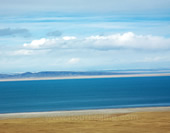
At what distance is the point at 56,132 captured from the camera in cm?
2309

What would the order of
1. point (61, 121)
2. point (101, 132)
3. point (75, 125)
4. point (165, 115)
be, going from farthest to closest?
point (165, 115) → point (61, 121) → point (75, 125) → point (101, 132)

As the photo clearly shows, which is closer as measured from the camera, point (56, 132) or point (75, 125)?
point (56, 132)

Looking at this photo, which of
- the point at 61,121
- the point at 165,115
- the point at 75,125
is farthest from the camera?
the point at 165,115

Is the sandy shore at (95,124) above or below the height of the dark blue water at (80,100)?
below

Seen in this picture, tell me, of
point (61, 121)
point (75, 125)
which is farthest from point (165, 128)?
point (61, 121)

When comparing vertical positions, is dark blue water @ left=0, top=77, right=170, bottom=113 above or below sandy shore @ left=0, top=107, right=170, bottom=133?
above

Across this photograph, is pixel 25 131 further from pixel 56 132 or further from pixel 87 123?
pixel 87 123

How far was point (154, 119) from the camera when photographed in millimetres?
27094

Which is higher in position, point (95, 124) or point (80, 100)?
point (80, 100)

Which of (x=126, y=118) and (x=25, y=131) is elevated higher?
(x=126, y=118)

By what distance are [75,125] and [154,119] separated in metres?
6.28

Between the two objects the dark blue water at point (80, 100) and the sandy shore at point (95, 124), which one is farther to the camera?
the dark blue water at point (80, 100)

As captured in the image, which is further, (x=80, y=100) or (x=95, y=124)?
(x=80, y=100)

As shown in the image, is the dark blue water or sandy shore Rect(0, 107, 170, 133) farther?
the dark blue water
